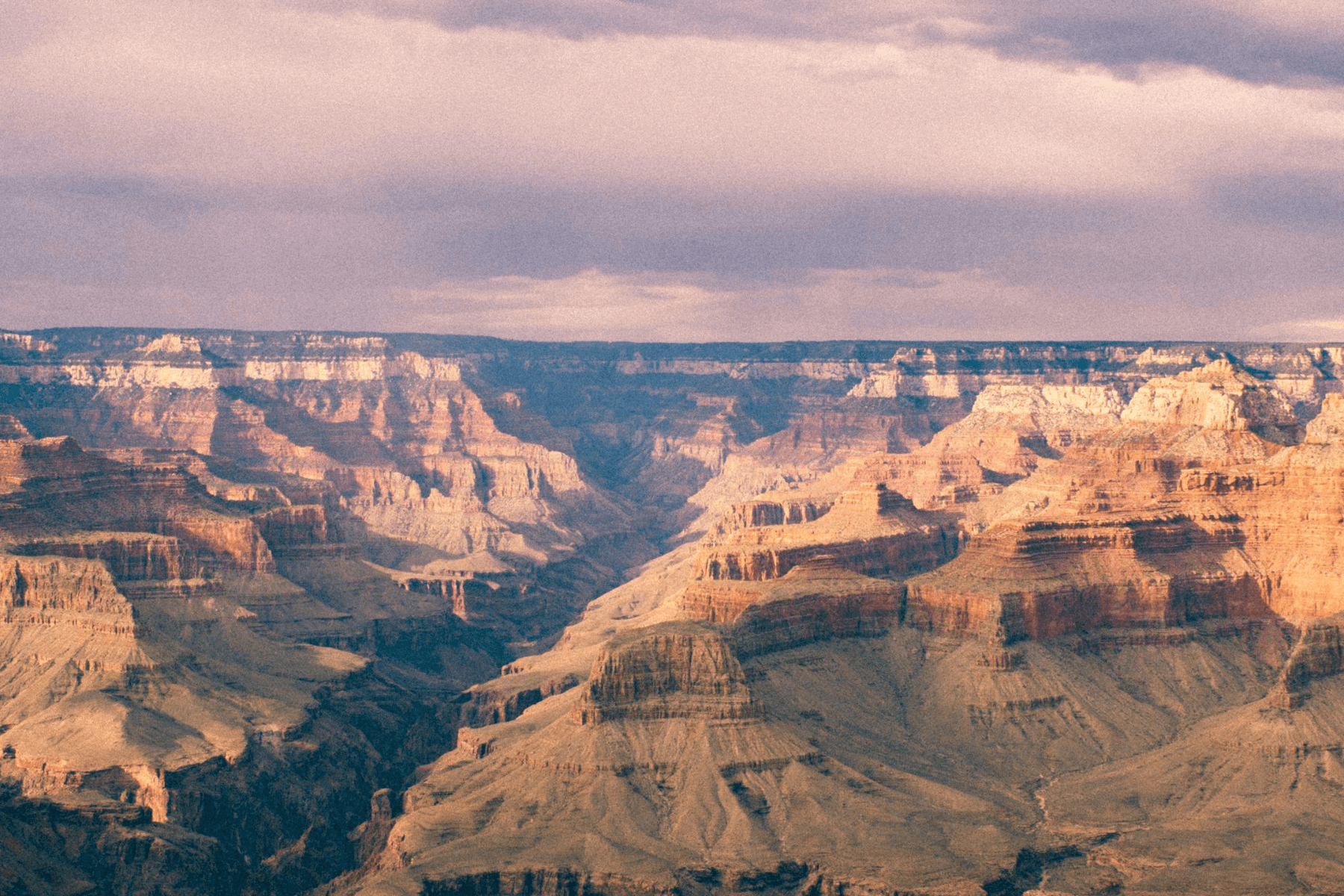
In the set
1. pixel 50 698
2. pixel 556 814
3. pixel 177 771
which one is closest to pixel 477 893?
pixel 556 814

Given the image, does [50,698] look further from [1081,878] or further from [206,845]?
[1081,878]

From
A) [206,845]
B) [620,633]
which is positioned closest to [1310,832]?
[620,633]

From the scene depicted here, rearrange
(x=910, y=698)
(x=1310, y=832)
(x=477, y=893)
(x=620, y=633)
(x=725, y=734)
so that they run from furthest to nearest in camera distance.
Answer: (x=910, y=698) → (x=620, y=633) → (x=725, y=734) → (x=1310, y=832) → (x=477, y=893)

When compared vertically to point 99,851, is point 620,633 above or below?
above

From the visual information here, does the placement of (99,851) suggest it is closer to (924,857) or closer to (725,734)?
(725,734)

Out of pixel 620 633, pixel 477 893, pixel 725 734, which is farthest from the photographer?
pixel 620 633

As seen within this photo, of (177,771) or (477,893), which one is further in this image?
(177,771)

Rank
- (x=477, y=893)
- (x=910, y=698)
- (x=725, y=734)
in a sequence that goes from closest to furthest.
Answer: (x=477, y=893)
(x=725, y=734)
(x=910, y=698)

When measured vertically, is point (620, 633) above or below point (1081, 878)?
above

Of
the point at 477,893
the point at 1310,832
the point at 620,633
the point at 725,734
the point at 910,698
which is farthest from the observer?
the point at 910,698
